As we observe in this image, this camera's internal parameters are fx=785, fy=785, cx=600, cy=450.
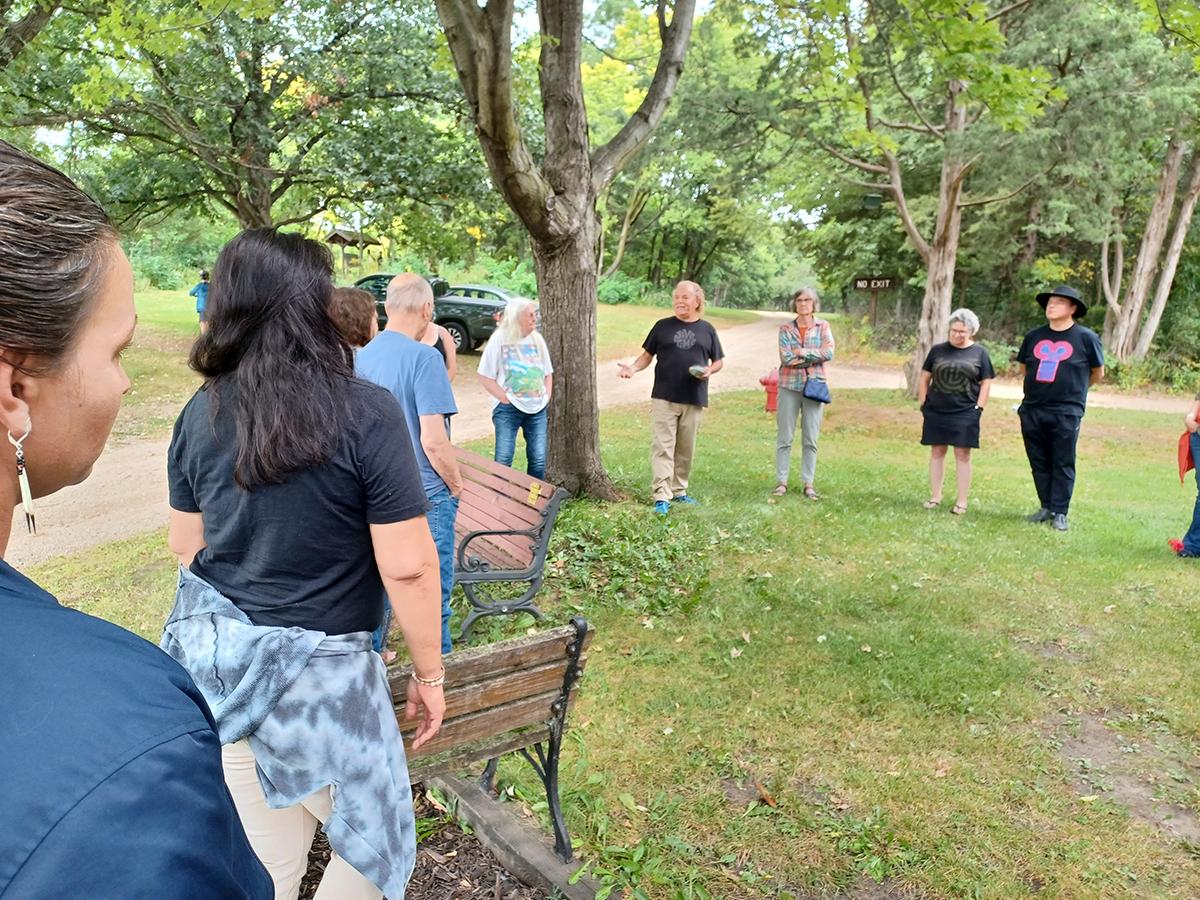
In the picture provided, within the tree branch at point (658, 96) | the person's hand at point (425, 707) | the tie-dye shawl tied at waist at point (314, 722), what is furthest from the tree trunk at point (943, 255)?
the tie-dye shawl tied at waist at point (314, 722)

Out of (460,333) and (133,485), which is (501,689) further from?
(460,333)

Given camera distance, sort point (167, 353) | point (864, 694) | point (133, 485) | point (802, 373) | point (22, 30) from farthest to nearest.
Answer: point (167, 353) → point (133, 485) → point (802, 373) → point (22, 30) → point (864, 694)

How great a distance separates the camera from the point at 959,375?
7.29 metres

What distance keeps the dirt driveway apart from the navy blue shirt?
82.5 inches

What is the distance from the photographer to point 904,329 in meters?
25.3

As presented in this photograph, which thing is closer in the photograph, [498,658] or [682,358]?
[498,658]

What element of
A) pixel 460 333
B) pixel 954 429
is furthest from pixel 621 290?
pixel 954 429

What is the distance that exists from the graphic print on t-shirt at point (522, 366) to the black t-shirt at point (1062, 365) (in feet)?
14.3

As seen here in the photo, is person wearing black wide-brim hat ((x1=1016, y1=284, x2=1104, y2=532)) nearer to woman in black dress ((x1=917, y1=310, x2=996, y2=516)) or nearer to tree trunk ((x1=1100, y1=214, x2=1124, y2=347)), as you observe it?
woman in black dress ((x1=917, y1=310, x2=996, y2=516))

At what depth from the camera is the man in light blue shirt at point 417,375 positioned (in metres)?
3.42

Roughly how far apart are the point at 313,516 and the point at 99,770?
1.24m

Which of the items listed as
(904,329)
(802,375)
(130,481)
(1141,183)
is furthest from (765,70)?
(904,329)

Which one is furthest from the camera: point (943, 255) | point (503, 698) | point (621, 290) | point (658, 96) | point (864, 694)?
point (621, 290)

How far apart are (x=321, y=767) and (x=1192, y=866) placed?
3288 mm
